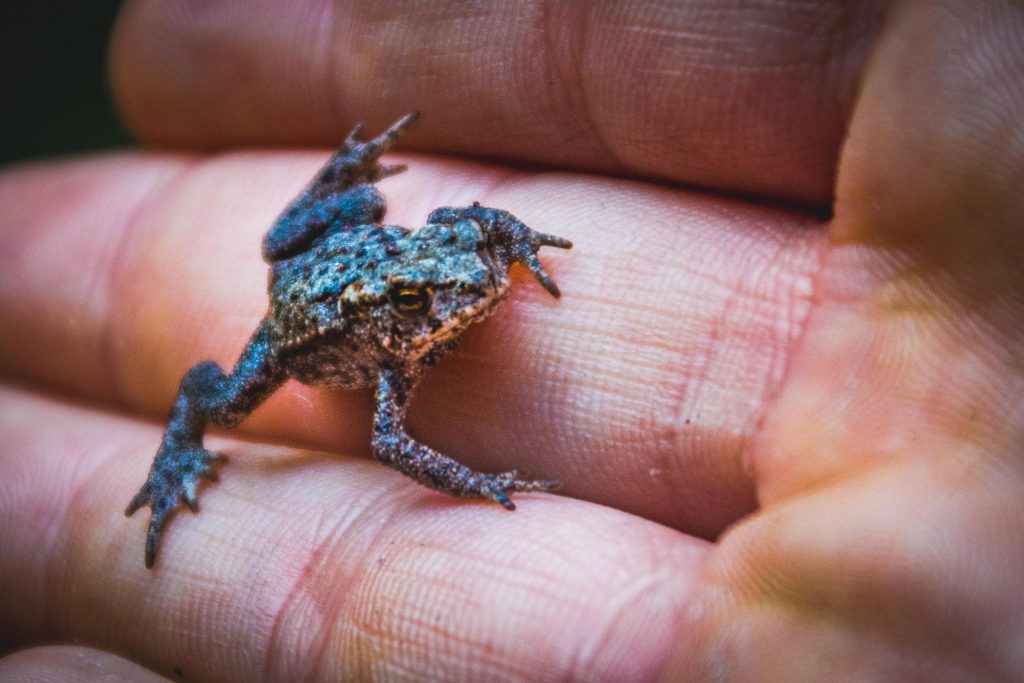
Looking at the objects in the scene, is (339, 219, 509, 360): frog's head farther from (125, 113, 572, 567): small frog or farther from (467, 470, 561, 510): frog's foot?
(467, 470, 561, 510): frog's foot

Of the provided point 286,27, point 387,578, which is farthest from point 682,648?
point 286,27

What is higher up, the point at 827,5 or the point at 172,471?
the point at 827,5

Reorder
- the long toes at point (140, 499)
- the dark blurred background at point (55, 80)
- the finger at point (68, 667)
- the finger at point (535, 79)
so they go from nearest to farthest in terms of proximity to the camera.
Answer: the finger at point (535, 79) → the finger at point (68, 667) → the long toes at point (140, 499) → the dark blurred background at point (55, 80)

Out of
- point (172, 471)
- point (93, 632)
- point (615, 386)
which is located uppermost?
point (615, 386)

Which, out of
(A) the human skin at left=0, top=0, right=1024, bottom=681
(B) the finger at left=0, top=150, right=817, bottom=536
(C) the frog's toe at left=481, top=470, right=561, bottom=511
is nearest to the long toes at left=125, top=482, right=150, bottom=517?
(A) the human skin at left=0, top=0, right=1024, bottom=681

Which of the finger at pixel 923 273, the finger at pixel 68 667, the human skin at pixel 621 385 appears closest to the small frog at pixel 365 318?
the human skin at pixel 621 385

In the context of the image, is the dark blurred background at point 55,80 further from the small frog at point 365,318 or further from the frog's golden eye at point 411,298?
the frog's golden eye at point 411,298

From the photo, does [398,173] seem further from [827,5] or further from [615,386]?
[827,5]

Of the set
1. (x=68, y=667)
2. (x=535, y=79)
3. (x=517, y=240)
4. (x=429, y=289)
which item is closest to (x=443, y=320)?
(x=429, y=289)
